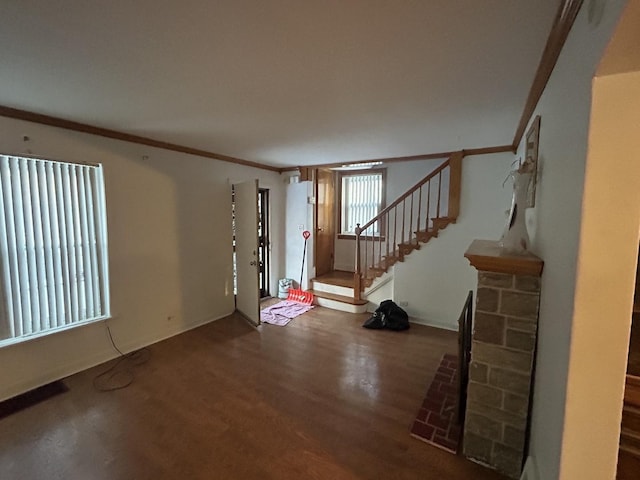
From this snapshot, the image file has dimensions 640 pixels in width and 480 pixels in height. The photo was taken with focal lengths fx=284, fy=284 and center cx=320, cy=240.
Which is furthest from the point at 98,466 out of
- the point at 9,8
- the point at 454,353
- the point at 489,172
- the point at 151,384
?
the point at 489,172

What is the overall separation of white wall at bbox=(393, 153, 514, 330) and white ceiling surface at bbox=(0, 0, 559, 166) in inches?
32.3

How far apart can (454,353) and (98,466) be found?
3217 mm

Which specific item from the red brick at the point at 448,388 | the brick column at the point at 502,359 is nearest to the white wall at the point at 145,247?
the red brick at the point at 448,388

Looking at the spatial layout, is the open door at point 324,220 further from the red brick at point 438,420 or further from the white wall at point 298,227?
the red brick at point 438,420

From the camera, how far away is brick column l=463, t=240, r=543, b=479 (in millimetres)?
1626

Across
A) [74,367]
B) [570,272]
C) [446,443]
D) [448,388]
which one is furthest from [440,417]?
[74,367]

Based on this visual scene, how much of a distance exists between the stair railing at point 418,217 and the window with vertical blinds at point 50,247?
323 centimetres

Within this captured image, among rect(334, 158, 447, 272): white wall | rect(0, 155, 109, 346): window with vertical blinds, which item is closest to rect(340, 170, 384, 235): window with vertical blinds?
rect(334, 158, 447, 272): white wall

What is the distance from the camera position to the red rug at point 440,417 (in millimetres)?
1932

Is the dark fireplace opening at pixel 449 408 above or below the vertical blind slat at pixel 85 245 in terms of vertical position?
below

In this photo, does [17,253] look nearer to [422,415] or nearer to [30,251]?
[30,251]

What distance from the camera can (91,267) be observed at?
9.29 ft

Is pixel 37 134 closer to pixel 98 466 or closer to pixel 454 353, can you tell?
pixel 98 466

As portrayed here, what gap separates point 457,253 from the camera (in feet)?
12.4
